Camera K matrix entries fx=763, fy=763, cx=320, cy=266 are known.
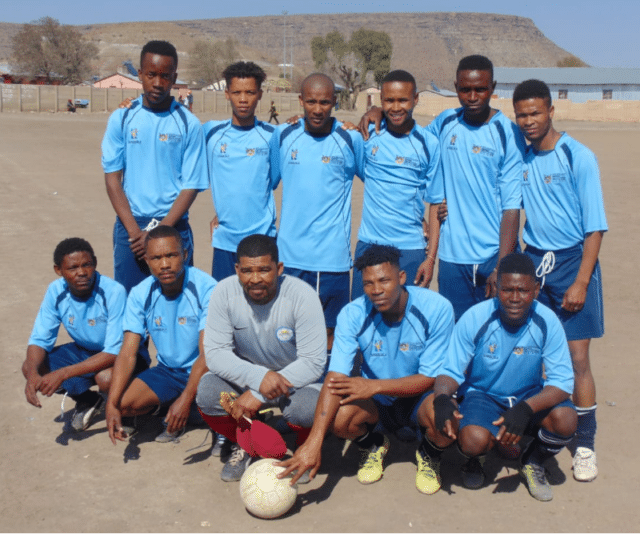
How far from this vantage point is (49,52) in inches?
3219

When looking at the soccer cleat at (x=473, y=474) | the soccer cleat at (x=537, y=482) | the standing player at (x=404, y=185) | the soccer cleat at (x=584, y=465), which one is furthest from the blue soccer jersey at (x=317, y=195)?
the soccer cleat at (x=584, y=465)

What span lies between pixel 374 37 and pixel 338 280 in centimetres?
9608

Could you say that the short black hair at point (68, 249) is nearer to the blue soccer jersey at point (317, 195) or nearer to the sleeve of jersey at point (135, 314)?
the sleeve of jersey at point (135, 314)

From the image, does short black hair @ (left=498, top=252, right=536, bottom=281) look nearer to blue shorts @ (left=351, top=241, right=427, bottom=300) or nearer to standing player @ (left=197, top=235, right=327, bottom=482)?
blue shorts @ (left=351, top=241, right=427, bottom=300)

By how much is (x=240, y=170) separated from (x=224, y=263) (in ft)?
2.26

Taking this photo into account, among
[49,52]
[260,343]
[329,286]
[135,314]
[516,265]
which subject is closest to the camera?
[516,265]

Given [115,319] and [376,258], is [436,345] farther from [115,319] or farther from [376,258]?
[115,319]

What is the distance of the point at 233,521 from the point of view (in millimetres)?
4102

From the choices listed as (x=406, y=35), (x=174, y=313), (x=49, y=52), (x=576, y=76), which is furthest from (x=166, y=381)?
(x=406, y=35)

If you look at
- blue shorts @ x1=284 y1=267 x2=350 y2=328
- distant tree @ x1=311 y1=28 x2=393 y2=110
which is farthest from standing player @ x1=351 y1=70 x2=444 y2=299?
distant tree @ x1=311 y1=28 x2=393 y2=110

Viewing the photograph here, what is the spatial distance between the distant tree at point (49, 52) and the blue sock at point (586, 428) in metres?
84.2

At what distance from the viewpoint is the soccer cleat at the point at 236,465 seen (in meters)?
4.54

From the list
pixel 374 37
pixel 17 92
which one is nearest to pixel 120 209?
pixel 17 92

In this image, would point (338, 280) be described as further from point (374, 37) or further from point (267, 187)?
point (374, 37)
